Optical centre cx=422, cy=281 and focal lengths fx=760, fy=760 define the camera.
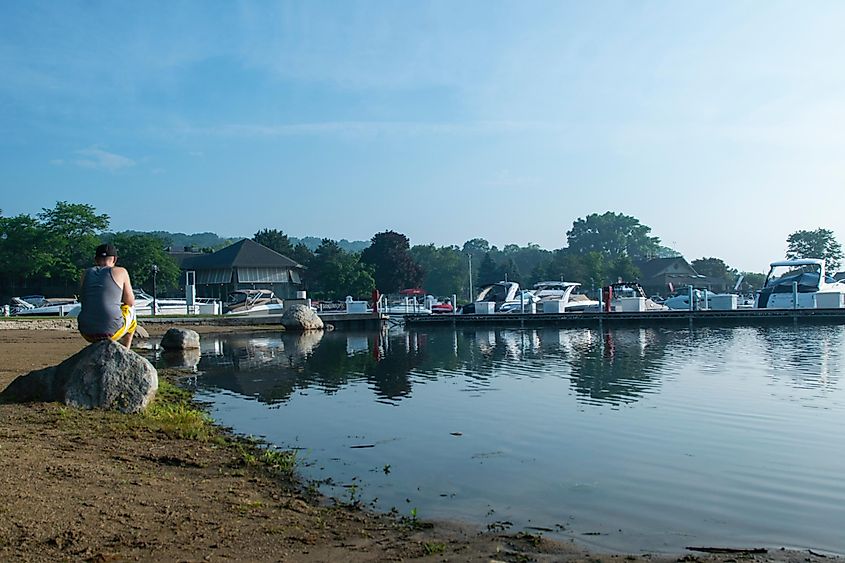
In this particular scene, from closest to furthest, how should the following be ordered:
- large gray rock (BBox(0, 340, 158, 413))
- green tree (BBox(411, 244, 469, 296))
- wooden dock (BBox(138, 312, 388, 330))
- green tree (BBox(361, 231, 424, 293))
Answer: large gray rock (BBox(0, 340, 158, 413)) → wooden dock (BBox(138, 312, 388, 330)) → green tree (BBox(361, 231, 424, 293)) → green tree (BBox(411, 244, 469, 296))

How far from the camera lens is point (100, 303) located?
403 inches

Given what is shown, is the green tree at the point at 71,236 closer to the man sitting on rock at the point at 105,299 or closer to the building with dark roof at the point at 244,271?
the building with dark roof at the point at 244,271

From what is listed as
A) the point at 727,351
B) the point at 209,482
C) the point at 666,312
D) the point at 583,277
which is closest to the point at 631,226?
the point at 583,277

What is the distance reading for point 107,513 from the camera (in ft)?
18.5

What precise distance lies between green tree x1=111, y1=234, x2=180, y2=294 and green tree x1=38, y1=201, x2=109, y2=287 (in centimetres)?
213

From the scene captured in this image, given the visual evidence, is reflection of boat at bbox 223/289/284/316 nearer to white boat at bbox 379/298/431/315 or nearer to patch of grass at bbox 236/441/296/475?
white boat at bbox 379/298/431/315

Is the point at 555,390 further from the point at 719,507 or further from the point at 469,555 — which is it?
the point at 469,555

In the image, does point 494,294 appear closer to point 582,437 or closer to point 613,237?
point 582,437

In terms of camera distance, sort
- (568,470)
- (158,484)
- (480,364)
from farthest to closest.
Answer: (480,364)
(568,470)
(158,484)

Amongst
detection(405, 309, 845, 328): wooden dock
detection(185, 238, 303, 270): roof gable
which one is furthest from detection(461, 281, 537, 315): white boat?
detection(185, 238, 303, 270): roof gable

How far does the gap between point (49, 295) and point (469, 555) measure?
66000 millimetres

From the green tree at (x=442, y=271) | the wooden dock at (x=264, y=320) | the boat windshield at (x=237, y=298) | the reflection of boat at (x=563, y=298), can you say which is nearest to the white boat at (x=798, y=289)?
the reflection of boat at (x=563, y=298)

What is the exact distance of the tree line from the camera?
57531 mm

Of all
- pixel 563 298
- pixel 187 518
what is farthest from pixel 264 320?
pixel 187 518
